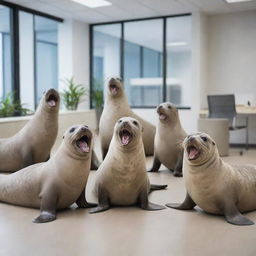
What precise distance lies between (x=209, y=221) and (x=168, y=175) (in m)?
1.90

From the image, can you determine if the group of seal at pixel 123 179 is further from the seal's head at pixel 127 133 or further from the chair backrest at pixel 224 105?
the chair backrest at pixel 224 105

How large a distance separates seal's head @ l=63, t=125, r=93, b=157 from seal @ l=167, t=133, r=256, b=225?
787 mm

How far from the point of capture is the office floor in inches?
99.9

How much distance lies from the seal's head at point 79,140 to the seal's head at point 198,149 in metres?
0.78

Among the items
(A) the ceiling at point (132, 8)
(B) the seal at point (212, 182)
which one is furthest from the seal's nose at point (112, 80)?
(A) the ceiling at point (132, 8)

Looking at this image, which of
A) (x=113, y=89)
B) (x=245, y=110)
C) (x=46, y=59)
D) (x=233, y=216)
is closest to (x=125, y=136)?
(x=233, y=216)

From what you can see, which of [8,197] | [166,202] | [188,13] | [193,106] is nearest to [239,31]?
[188,13]

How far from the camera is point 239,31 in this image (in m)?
8.85

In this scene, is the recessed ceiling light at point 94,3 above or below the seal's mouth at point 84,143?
above

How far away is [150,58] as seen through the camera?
34.7ft

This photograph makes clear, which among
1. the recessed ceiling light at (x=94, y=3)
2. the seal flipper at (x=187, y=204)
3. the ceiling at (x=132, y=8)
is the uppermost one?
the recessed ceiling light at (x=94, y=3)

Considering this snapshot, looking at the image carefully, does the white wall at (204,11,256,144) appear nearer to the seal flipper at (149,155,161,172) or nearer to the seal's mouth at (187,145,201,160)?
the seal flipper at (149,155,161,172)

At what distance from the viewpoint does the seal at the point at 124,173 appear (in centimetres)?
345

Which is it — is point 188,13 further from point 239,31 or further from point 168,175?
point 168,175
